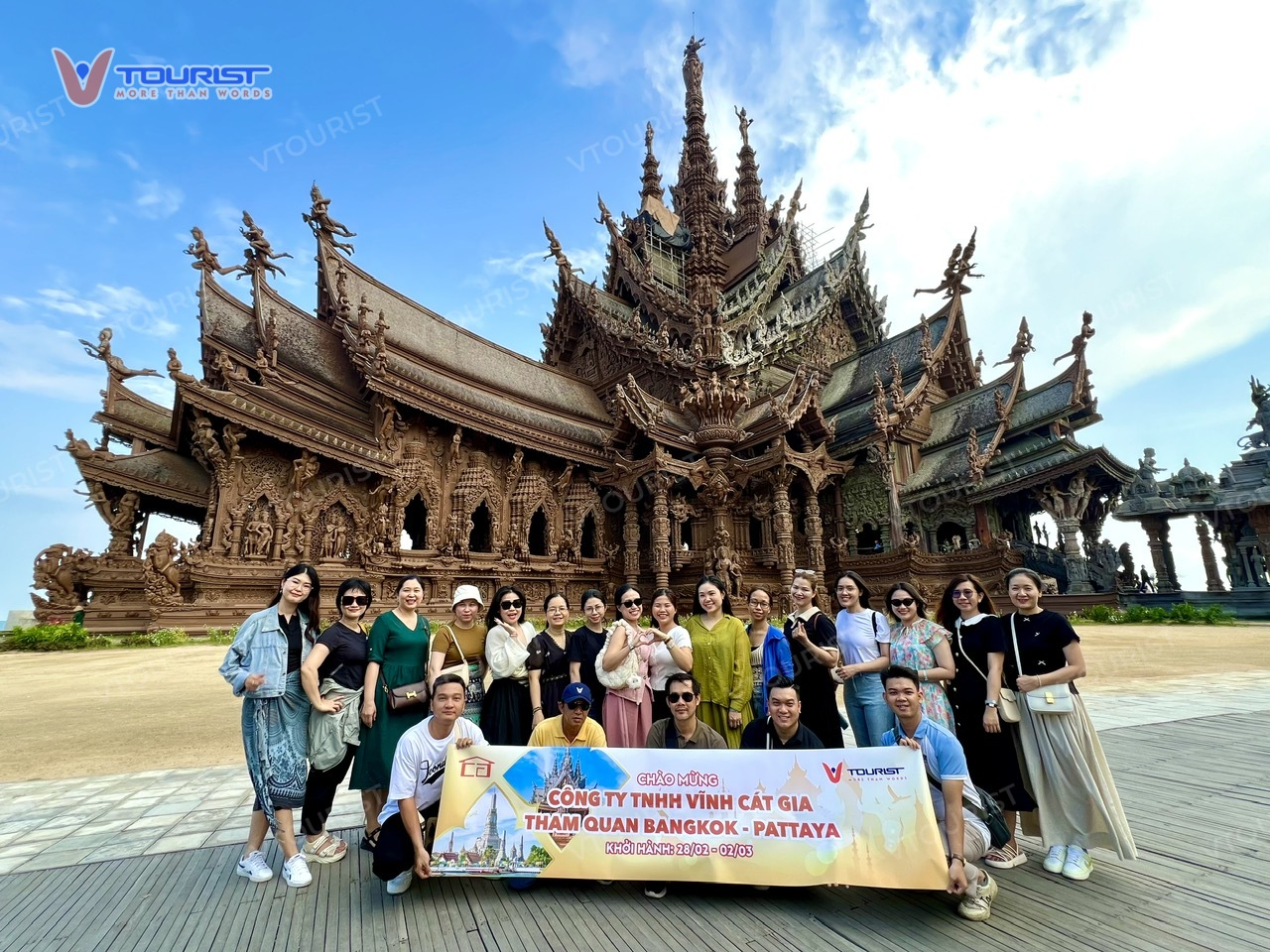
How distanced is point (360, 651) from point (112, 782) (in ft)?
9.84

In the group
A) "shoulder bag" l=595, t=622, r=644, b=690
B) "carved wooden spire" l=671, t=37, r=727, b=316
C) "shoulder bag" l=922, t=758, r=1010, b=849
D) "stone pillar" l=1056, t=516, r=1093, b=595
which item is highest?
"carved wooden spire" l=671, t=37, r=727, b=316

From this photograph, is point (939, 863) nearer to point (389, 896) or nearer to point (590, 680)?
point (590, 680)

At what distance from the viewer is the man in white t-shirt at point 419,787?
2.48 meters

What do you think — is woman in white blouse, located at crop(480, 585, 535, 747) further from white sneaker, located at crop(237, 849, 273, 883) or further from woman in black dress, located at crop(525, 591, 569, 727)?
white sneaker, located at crop(237, 849, 273, 883)

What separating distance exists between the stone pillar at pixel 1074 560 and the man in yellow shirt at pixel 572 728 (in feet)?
48.0

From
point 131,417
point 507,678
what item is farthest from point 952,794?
point 131,417

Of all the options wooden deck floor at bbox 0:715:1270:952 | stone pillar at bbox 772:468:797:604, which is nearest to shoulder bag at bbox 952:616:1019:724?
wooden deck floor at bbox 0:715:1270:952

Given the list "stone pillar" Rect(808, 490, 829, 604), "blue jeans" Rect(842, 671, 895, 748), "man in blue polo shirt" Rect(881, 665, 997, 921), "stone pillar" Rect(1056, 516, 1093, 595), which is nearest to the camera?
"man in blue polo shirt" Rect(881, 665, 997, 921)

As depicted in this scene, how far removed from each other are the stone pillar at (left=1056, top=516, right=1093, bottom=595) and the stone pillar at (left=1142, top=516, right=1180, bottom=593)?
71.6 inches

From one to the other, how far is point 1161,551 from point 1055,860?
1524 centimetres

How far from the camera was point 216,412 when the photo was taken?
1051 centimetres

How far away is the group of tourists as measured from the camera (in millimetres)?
2572

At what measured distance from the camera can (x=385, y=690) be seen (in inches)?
123

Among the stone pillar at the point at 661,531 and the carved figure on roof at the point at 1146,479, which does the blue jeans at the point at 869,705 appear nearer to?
the stone pillar at the point at 661,531
